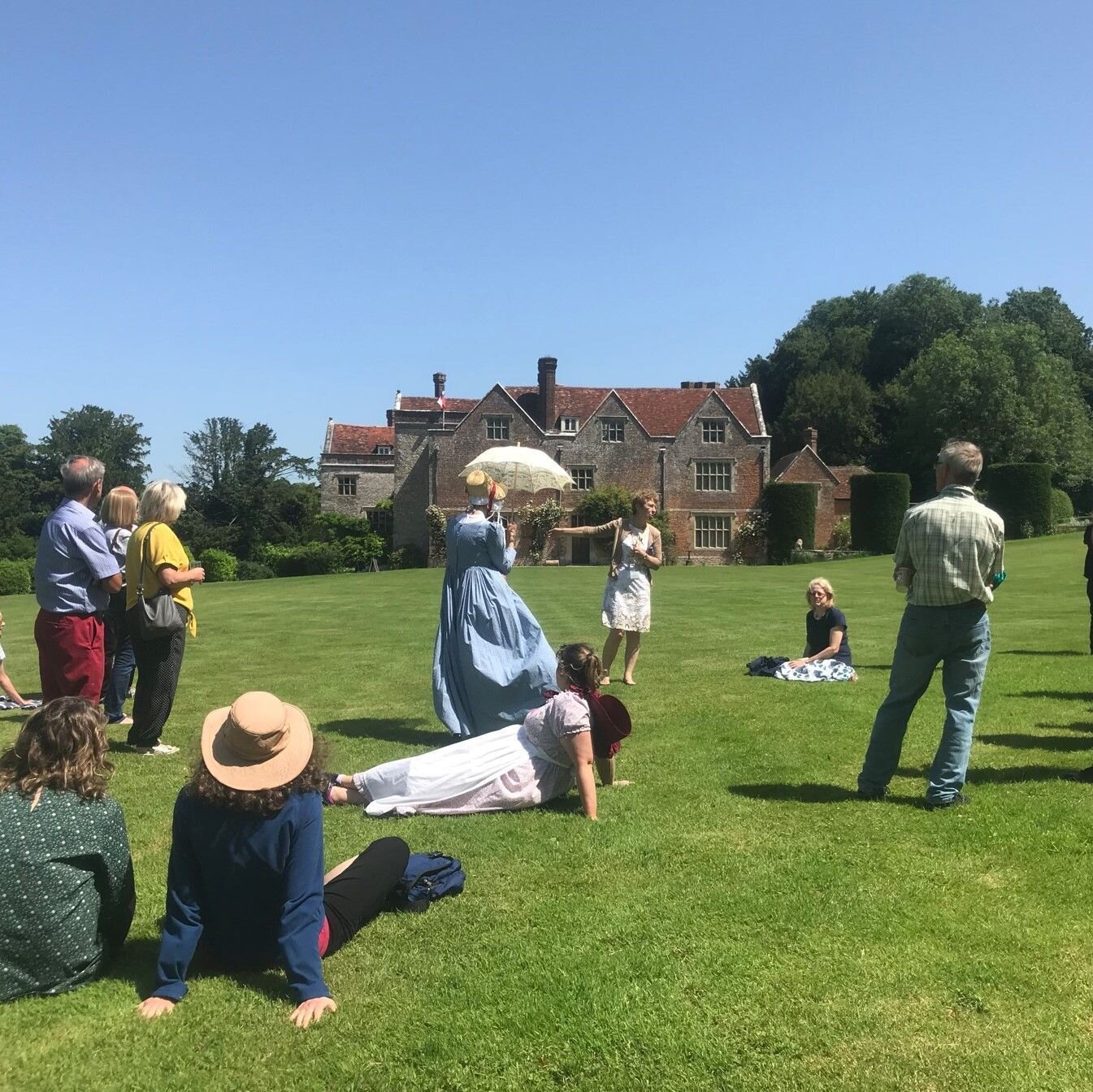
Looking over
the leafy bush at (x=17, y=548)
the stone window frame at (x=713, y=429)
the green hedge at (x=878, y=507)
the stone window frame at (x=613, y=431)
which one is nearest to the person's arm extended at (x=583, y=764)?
the green hedge at (x=878, y=507)

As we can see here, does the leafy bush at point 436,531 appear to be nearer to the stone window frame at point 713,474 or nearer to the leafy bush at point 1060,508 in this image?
the stone window frame at point 713,474

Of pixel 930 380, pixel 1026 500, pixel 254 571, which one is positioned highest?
pixel 930 380

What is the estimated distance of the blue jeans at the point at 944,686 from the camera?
19.0 feet

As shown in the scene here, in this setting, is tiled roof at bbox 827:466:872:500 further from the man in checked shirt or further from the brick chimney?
the man in checked shirt

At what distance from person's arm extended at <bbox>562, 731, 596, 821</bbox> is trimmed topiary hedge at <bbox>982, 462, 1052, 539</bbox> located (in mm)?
46479

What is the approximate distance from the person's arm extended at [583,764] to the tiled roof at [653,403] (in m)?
49.0

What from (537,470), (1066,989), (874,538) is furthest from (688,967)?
(874,538)

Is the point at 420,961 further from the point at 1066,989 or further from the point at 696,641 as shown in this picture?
the point at 696,641

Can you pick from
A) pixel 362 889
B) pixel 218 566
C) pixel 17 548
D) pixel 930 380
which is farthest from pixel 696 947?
pixel 930 380

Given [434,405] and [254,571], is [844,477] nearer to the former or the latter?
[434,405]

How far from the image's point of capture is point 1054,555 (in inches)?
1414

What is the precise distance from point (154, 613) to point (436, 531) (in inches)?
1742

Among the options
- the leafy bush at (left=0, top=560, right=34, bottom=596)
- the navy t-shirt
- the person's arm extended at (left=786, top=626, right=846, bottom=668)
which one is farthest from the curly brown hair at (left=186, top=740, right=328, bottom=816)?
the leafy bush at (left=0, top=560, right=34, bottom=596)

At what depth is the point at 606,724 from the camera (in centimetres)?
617
